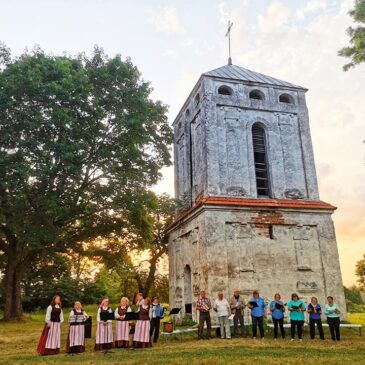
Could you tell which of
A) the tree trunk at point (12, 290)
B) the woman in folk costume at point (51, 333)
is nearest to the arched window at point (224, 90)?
the woman in folk costume at point (51, 333)

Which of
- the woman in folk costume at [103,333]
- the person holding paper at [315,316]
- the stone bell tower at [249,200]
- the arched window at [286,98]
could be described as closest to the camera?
the woman in folk costume at [103,333]

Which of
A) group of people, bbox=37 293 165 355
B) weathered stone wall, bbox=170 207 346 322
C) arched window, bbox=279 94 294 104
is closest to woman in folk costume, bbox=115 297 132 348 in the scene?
group of people, bbox=37 293 165 355

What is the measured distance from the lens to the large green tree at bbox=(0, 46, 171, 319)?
16250mm

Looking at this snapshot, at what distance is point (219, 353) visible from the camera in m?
9.31

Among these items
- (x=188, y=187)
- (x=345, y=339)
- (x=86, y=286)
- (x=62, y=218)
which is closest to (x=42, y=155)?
(x=62, y=218)

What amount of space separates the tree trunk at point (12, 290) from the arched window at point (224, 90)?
47.5 feet

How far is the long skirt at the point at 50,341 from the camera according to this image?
10102mm

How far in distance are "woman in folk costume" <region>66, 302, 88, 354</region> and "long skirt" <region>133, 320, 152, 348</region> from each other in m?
1.45

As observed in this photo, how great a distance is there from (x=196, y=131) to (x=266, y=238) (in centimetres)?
645

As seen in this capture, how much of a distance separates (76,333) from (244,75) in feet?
48.1

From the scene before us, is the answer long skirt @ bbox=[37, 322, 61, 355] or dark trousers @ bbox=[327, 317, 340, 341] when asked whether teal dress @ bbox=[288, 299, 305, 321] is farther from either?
long skirt @ bbox=[37, 322, 61, 355]

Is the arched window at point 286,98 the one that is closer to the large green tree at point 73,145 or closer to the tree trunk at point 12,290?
the large green tree at point 73,145

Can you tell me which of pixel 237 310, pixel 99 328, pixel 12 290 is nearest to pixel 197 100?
pixel 237 310

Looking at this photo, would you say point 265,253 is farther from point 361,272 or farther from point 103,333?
point 361,272
